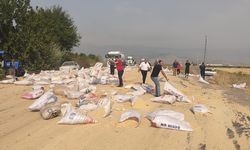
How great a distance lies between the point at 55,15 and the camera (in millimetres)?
59062

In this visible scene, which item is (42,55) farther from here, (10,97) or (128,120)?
(128,120)

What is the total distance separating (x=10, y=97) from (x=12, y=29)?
70.1ft

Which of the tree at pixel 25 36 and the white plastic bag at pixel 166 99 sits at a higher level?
the tree at pixel 25 36

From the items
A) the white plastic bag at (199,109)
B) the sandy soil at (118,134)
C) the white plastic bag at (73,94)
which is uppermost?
the white plastic bag at (73,94)

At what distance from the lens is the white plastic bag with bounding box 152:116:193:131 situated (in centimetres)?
1084

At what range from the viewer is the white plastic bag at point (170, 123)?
10836 mm

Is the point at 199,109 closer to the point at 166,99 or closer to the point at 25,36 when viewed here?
the point at 166,99

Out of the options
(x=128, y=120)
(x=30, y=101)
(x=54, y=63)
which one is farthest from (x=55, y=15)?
(x=128, y=120)

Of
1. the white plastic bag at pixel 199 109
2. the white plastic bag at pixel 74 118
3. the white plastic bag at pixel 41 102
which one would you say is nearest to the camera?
the white plastic bag at pixel 74 118

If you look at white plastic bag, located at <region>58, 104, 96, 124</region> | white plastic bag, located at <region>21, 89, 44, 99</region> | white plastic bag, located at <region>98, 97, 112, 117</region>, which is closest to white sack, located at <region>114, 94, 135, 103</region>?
white plastic bag, located at <region>98, 97, 112, 117</region>

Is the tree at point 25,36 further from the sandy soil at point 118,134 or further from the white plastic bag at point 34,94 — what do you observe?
the sandy soil at point 118,134

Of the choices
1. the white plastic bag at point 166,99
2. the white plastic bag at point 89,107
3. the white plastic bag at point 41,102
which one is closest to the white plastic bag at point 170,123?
the white plastic bag at point 89,107

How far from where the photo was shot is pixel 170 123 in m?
10.9

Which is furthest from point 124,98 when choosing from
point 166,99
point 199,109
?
point 199,109
